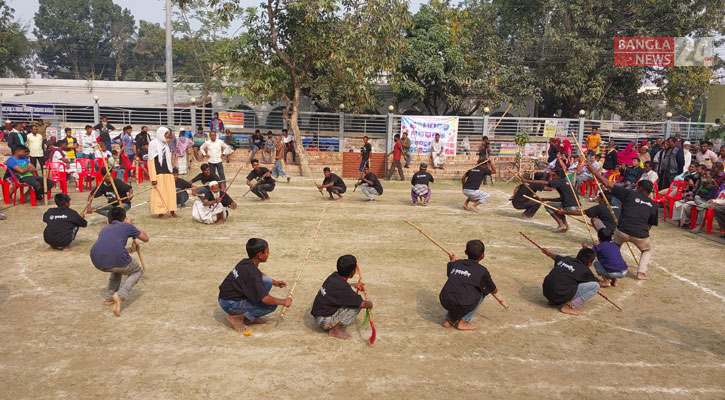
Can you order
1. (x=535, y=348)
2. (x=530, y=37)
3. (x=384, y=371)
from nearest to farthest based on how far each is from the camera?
(x=384, y=371) < (x=535, y=348) < (x=530, y=37)

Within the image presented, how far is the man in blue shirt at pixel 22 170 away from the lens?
531 inches

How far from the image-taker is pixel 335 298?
6191 mm

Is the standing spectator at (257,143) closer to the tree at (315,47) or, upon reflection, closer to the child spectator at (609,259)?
the tree at (315,47)

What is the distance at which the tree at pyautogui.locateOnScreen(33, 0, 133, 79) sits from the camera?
6681 centimetres

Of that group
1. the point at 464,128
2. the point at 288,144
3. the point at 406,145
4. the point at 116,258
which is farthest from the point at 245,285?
the point at 464,128

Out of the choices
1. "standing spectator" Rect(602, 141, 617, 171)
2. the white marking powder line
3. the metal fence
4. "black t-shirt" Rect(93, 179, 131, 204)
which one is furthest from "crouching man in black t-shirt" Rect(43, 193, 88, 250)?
"standing spectator" Rect(602, 141, 617, 171)

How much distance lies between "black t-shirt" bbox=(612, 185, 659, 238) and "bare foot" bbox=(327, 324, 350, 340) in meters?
5.66

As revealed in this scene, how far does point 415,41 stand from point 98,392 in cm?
2411

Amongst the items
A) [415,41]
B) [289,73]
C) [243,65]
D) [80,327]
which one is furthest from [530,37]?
[80,327]

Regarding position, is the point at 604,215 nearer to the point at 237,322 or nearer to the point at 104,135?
the point at 237,322

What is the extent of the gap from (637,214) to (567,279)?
2.75m

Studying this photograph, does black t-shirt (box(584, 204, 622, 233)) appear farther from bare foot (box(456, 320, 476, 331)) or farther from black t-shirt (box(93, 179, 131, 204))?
black t-shirt (box(93, 179, 131, 204))

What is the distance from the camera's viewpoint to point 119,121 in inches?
1157

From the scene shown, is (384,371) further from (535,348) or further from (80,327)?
(80,327)
